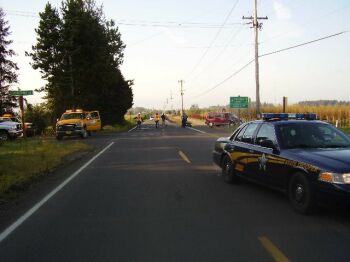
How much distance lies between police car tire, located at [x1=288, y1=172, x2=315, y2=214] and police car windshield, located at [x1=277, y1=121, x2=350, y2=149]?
79 cm

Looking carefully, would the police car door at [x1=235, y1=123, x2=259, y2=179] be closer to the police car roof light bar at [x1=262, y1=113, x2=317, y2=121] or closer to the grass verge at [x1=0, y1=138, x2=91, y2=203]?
the police car roof light bar at [x1=262, y1=113, x2=317, y2=121]

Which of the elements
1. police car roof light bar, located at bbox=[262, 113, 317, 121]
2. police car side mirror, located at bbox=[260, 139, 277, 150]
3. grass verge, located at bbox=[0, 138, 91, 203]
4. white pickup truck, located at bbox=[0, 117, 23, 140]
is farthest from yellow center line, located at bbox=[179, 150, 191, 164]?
white pickup truck, located at bbox=[0, 117, 23, 140]

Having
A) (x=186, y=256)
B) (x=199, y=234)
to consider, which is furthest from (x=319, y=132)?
(x=186, y=256)

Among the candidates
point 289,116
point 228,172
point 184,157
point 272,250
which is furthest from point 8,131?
point 272,250

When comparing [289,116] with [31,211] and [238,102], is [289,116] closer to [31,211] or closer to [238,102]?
[31,211]

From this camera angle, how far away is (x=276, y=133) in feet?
29.5

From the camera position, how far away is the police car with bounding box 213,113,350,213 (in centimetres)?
715

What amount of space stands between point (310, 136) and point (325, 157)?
4.46ft

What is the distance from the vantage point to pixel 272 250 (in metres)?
5.81

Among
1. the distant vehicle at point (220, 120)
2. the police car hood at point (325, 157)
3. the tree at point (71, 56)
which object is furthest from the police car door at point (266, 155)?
the distant vehicle at point (220, 120)

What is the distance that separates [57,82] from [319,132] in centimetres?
3745

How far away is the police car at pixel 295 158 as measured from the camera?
715 cm

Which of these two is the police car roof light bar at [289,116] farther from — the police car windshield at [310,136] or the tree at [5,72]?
the tree at [5,72]

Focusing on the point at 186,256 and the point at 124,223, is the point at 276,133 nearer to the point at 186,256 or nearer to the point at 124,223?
the point at 124,223
